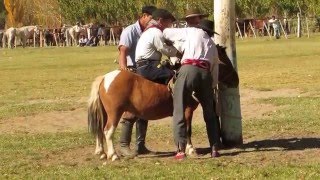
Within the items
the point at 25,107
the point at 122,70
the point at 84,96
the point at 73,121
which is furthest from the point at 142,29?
the point at 84,96

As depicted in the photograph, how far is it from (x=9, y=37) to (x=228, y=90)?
188 feet

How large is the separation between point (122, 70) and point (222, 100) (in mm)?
1690

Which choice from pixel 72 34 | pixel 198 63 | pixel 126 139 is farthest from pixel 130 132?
pixel 72 34

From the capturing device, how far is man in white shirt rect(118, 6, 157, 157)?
12094mm

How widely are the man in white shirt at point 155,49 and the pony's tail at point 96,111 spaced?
713 millimetres

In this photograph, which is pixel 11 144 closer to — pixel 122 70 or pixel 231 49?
pixel 122 70

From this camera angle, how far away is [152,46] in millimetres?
11570

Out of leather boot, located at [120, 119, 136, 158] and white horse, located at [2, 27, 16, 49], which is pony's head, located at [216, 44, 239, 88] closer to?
leather boot, located at [120, 119, 136, 158]

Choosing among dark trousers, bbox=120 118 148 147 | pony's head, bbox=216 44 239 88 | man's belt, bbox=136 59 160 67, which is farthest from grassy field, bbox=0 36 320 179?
man's belt, bbox=136 59 160 67

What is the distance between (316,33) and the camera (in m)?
71.9

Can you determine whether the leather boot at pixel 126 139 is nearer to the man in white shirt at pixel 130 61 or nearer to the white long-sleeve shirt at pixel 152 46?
the man in white shirt at pixel 130 61

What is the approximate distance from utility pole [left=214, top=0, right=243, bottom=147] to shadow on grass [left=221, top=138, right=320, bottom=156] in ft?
0.83

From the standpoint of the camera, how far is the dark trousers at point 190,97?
11.0m

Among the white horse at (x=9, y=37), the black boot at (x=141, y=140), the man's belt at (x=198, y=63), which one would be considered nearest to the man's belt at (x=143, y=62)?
the man's belt at (x=198, y=63)
